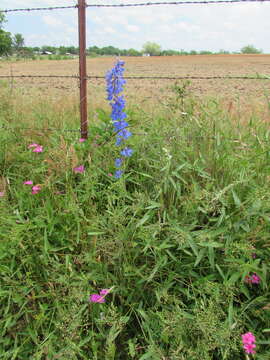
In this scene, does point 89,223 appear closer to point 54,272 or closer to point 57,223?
point 57,223

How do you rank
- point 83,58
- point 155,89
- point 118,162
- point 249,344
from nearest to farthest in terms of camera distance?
point 249,344
point 118,162
point 83,58
point 155,89

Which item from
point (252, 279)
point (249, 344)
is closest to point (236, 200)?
point (252, 279)

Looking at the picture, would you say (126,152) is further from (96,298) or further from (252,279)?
(252,279)

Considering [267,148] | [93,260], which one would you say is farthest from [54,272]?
[267,148]

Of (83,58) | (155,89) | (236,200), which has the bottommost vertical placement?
(236,200)

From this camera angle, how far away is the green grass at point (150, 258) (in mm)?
1388

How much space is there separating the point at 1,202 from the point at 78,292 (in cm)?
82

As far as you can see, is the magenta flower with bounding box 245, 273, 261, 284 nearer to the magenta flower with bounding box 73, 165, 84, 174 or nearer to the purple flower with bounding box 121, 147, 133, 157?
the purple flower with bounding box 121, 147, 133, 157

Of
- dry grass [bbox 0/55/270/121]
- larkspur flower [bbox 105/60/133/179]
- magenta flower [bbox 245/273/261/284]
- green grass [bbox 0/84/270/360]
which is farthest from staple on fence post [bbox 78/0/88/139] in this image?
magenta flower [bbox 245/273/261/284]

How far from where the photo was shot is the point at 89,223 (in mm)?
1876

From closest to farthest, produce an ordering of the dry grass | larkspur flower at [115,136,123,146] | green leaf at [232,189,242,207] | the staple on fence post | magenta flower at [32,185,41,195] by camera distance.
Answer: green leaf at [232,189,242,207]
magenta flower at [32,185,41,195]
larkspur flower at [115,136,123,146]
the staple on fence post
the dry grass

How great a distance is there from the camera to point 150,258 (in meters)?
1.69

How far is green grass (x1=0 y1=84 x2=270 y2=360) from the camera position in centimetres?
139

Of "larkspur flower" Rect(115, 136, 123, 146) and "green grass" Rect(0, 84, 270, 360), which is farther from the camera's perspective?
"larkspur flower" Rect(115, 136, 123, 146)
